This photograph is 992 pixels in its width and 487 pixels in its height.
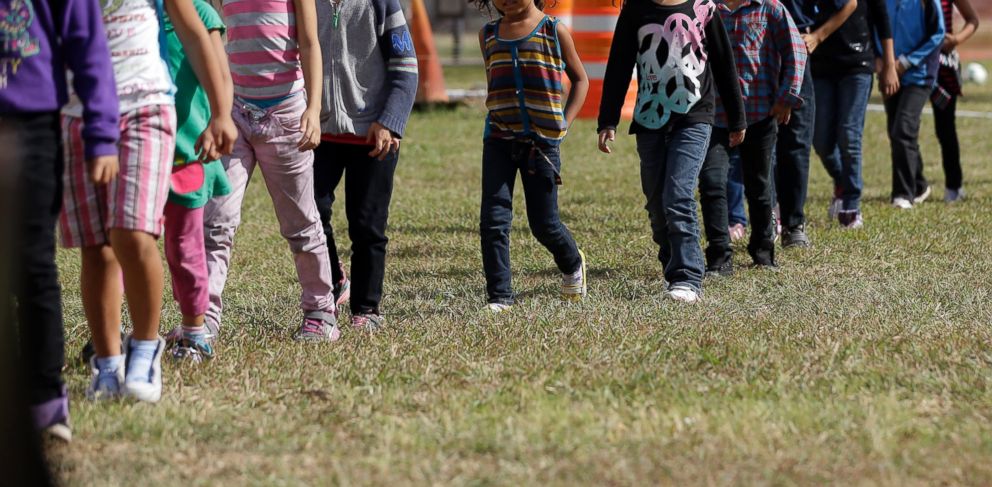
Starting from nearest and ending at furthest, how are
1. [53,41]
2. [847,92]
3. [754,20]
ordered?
[53,41] < [754,20] < [847,92]

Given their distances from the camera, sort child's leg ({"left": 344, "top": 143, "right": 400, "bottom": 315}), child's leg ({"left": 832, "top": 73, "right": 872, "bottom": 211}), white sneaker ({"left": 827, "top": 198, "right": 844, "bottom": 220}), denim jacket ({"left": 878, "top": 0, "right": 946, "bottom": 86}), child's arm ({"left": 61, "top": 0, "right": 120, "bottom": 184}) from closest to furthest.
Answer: child's arm ({"left": 61, "top": 0, "right": 120, "bottom": 184}) → child's leg ({"left": 344, "top": 143, "right": 400, "bottom": 315}) → child's leg ({"left": 832, "top": 73, "right": 872, "bottom": 211}) → white sneaker ({"left": 827, "top": 198, "right": 844, "bottom": 220}) → denim jacket ({"left": 878, "top": 0, "right": 946, "bottom": 86})

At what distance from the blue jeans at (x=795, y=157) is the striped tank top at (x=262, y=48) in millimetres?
3575

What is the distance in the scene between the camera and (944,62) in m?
9.93

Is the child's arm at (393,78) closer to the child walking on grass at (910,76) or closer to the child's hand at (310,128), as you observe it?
the child's hand at (310,128)

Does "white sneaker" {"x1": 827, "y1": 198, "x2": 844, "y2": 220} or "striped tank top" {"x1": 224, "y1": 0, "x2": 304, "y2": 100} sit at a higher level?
"striped tank top" {"x1": 224, "y1": 0, "x2": 304, "y2": 100}

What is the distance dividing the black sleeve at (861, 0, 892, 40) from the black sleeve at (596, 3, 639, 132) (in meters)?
2.96

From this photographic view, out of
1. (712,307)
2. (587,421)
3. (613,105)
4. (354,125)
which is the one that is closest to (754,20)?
(613,105)

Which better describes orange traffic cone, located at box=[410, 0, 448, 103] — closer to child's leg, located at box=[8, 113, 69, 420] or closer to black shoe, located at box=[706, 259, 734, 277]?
black shoe, located at box=[706, 259, 734, 277]

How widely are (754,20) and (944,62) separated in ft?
10.9

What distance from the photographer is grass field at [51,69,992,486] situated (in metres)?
3.74

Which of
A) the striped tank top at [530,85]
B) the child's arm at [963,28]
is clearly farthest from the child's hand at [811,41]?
the striped tank top at [530,85]

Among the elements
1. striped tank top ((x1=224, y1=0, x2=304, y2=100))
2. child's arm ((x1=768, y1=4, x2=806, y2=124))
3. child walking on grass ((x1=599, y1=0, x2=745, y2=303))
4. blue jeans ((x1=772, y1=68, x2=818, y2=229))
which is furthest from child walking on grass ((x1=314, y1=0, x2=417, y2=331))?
blue jeans ((x1=772, y1=68, x2=818, y2=229))

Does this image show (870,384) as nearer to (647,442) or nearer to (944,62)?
(647,442)

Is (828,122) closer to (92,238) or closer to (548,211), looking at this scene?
(548,211)
